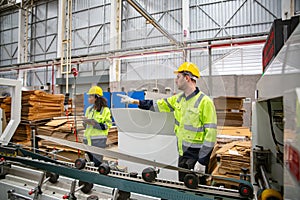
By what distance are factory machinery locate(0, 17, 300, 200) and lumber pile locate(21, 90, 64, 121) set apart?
76.0 inches

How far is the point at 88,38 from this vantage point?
7.09 m

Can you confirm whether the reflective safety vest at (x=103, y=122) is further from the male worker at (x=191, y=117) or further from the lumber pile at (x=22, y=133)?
the lumber pile at (x=22, y=133)

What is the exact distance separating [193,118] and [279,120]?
1.76 ft

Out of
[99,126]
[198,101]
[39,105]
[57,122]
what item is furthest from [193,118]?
[39,105]

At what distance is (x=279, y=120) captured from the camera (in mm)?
789

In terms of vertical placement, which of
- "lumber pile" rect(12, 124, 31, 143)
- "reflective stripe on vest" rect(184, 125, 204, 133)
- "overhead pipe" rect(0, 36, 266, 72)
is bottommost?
"lumber pile" rect(12, 124, 31, 143)

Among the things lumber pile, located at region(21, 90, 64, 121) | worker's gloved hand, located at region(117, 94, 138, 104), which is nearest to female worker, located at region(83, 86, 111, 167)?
worker's gloved hand, located at region(117, 94, 138, 104)

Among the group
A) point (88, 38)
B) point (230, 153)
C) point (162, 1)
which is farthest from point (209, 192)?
point (88, 38)

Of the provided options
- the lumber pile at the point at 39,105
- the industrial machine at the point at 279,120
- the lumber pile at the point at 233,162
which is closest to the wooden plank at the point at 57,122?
the lumber pile at the point at 39,105

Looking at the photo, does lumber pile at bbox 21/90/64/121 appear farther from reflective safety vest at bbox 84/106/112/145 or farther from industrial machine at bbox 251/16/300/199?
industrial machine at bbox 251/16/300/199

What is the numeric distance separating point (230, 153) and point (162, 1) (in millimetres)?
5043

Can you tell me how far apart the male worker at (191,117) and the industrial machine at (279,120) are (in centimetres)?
35

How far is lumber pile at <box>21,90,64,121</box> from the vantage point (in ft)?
9.89

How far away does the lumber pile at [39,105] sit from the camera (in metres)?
3.01
